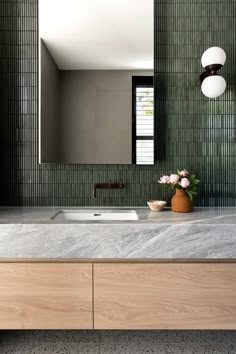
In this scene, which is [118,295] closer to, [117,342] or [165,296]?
[165,296]

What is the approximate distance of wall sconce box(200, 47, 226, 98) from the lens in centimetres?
171

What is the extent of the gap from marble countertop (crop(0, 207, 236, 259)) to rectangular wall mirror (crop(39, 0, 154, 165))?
612 mm

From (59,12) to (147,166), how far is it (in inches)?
46.2

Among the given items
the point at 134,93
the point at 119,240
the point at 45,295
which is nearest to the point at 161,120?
the point at 134,93

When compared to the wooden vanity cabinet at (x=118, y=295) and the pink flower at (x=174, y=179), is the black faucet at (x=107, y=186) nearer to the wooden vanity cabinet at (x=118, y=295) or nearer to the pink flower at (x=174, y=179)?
the pink flower at (x=174, y=179)

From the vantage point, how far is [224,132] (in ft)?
6.23

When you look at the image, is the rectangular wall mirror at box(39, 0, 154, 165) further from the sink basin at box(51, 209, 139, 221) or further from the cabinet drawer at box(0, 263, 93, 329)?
the cabinet drawer at box(0, 263, 93, 329)

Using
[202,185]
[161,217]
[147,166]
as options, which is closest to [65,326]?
[161,217]

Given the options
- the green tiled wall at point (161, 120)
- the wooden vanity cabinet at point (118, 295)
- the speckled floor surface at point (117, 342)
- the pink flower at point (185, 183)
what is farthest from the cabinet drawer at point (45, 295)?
the pink flower at point (185, 183)

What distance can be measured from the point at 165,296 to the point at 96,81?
1377 millimetres

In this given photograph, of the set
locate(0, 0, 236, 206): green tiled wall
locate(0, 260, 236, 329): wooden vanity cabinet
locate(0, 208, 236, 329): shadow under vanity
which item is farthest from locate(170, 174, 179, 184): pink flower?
locate(0, 260, 236, 329): wooden vanity cabinet

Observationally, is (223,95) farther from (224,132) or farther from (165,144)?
(165,144)

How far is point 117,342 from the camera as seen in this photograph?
5.33 ft

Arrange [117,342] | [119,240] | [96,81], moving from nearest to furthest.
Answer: [119,240]
[117,342]
[96,81]
